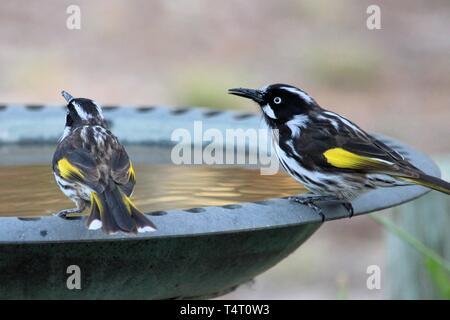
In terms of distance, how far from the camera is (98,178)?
3920mm

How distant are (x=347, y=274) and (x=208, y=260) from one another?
5531 mm

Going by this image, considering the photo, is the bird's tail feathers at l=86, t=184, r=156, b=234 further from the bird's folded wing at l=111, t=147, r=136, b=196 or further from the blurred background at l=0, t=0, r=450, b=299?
the blurred background at l=0, t=0, r=450, b=299

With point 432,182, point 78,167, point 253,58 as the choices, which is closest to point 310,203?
point 432,182

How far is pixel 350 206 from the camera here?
4156 millimetres

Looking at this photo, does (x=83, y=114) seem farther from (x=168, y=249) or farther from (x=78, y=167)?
(x=168, y=249)

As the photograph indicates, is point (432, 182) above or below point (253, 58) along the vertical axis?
below

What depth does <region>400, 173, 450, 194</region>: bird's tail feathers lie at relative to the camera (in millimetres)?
4075

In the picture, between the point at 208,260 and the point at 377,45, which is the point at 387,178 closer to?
the point at 208,260

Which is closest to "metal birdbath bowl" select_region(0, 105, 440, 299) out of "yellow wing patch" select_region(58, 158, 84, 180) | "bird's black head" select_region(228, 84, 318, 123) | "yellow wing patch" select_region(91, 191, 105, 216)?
"yellow wing patch" select_region(91, 191, 105, 216)

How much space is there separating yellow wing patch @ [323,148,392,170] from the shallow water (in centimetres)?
44

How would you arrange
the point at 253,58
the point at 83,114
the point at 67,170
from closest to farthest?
the point at 67,170 < the point at 83,114 < the point at 253,58

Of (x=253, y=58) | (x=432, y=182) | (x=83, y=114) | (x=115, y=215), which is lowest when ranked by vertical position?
(x=115, y=215)

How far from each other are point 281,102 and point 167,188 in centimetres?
73
